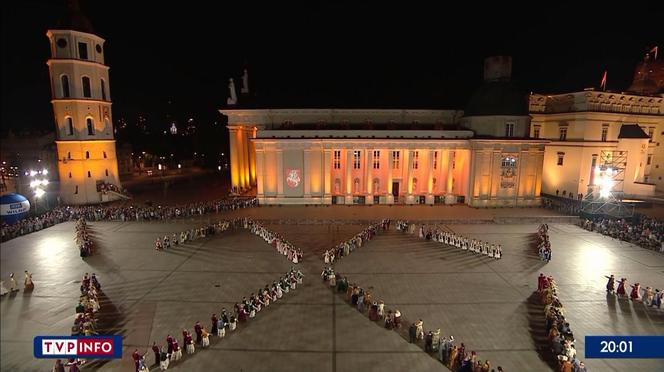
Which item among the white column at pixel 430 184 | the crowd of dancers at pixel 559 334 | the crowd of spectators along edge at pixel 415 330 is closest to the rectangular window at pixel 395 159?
the white column at pixel 430 184

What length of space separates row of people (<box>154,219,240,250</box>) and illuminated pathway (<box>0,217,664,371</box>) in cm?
108

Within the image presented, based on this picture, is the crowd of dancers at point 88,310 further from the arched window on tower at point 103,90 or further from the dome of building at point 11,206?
the arched window on tower at point 103,90

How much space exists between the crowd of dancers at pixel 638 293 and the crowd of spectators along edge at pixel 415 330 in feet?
37.5

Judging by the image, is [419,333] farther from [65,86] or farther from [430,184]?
[65,86]

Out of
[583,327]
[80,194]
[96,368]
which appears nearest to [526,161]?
[583,327]

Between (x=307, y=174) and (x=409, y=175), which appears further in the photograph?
(x=409, y=175)

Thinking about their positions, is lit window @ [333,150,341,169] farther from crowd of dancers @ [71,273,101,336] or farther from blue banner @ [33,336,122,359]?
blue banner @ [33,336,122,359]

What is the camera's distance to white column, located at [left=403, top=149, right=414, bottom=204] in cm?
4188

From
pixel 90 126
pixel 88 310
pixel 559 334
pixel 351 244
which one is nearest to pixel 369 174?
pixel 351 244

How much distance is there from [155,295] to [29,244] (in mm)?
16589

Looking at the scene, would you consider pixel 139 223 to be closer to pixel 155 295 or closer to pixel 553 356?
pixel 155 295

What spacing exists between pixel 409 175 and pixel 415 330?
28.8m

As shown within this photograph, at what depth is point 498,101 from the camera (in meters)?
41.7

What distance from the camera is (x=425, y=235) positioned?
30.1 m
